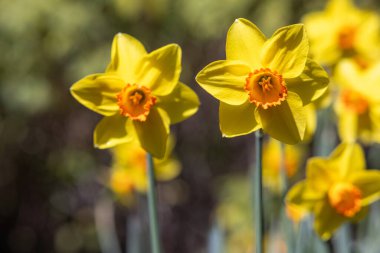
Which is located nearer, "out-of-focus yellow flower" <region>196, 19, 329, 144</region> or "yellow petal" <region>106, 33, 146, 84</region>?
"out-of-focus yellow flower" <region>196, 19, 329, 144</region>

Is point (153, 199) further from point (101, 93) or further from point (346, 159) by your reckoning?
point (346, 159)

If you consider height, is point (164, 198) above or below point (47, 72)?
below

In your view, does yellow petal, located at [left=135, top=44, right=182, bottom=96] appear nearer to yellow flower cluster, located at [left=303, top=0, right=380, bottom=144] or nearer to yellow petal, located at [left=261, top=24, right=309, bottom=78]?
yellow petal, located at [left=261, top=24, right=309, bottom=78]

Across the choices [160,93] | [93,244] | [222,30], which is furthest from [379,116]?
[93,244]

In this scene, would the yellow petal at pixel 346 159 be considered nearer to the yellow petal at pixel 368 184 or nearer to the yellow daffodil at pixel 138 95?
the yellow petal at pixel 368 184

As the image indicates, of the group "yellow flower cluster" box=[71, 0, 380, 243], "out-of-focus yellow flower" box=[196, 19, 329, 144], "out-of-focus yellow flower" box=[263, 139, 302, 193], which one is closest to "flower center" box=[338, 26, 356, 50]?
"out-of-focus yellow flower" box=[263, 139, 302, 193]

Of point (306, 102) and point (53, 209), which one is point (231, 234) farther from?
point (306, 102)

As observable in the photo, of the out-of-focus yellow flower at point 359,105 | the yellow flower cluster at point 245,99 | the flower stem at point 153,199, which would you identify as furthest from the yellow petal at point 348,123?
the flower stem at point 153,199
